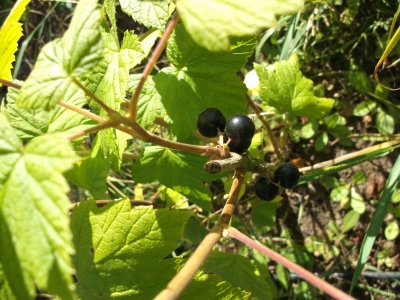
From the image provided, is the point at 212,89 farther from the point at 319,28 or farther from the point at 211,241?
the point at 319,28

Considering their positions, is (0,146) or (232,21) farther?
(0,146)

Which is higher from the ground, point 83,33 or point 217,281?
point 83,33

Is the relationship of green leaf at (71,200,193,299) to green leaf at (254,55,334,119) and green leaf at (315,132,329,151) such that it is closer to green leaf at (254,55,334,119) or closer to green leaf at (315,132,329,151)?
green leaf at (254,55,334,119)

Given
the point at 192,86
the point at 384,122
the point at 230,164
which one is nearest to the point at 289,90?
the point at 192,86

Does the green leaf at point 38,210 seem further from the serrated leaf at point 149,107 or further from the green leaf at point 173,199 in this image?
the green leaf at point 173,199

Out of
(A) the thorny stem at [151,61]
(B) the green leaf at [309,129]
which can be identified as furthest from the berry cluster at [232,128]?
(B) the green leaf at [309,129]

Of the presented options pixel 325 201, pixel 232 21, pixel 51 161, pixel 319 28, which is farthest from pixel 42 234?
pixel 319 28

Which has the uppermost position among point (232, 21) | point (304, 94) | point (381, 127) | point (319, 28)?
point (232, 21)

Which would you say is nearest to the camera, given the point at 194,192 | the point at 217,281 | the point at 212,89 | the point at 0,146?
the point at 0,146
